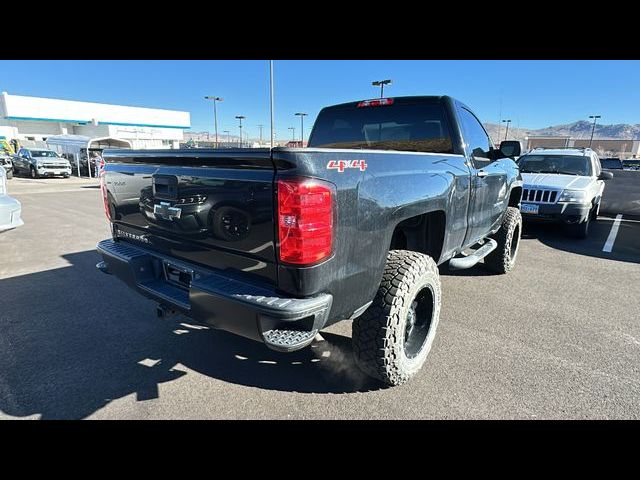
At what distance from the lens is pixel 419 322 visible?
305cm

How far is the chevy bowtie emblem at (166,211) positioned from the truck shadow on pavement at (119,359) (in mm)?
1254

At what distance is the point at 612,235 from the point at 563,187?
89.9 inches

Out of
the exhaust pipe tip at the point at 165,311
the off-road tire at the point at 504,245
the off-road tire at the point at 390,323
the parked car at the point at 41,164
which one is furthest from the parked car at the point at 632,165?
the parked car at the point at 41,164

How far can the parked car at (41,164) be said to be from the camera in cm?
2200

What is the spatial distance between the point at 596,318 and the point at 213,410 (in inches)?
154

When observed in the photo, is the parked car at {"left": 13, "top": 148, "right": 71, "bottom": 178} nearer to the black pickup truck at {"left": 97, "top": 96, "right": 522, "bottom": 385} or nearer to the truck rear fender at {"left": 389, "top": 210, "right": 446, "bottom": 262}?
the black pickup truck at {"left": 97, "top": 96, "right": 522, "bottom": 385}

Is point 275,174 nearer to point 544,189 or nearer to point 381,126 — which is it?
point 381,126

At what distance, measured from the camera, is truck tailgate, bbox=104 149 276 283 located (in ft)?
6.43

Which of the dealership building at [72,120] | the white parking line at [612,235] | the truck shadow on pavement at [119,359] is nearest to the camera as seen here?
the truck shadow on pavement at [119,359]

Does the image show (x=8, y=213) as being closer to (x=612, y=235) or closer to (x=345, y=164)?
(x=345, y=164)

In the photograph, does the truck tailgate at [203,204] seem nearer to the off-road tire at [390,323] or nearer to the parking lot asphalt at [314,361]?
the off-road tire at [390,323]

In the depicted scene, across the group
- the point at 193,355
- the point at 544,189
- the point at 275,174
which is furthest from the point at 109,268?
the point at 544,189

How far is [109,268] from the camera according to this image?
299 cm

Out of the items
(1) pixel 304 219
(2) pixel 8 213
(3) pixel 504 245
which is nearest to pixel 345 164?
(1) pixel 304 219
